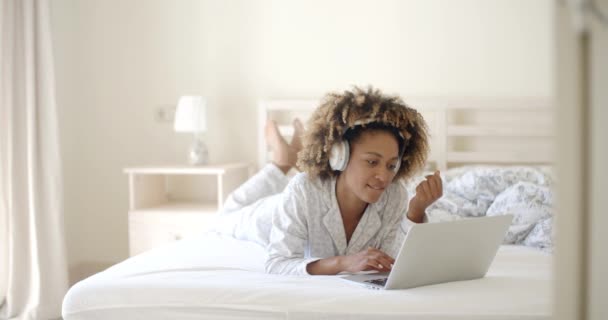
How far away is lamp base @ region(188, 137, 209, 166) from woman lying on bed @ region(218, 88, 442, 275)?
56.2 inches

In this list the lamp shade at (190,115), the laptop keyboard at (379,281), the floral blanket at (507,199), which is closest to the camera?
the laptop keyboard at (379,281)

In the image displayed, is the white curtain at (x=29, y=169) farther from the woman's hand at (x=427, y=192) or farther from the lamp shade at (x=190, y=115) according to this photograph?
the woman's hand at (x=427, y=192)

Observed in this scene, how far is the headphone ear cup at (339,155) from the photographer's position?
68.6 inches

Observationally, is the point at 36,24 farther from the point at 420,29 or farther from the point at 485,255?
the point at 485,255

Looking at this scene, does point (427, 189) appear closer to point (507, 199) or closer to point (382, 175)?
point (382, 175)

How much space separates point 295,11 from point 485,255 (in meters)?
2.00

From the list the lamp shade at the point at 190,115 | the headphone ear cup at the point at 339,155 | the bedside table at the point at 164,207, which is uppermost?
the lamp shade at the point at 190,115

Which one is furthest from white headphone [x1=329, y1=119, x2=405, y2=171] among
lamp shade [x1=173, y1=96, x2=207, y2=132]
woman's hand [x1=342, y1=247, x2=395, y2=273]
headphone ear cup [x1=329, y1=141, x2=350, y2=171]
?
lamp shade [x1=173, y1=96, x2=207, y2=132]

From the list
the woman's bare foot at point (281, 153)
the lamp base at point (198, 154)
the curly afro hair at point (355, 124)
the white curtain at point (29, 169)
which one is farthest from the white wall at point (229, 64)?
the curly afro hair at point (355, 124)

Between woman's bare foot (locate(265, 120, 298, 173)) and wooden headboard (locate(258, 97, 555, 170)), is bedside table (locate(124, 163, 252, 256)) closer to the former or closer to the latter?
woman's bare foot (locate(265, 120, 298, 173))

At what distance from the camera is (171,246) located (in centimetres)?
222

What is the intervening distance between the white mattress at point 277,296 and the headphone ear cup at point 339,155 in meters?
0.29

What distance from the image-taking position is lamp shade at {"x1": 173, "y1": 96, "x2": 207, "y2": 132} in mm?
3150

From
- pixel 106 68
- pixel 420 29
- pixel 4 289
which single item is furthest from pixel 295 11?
pixel 4 289
